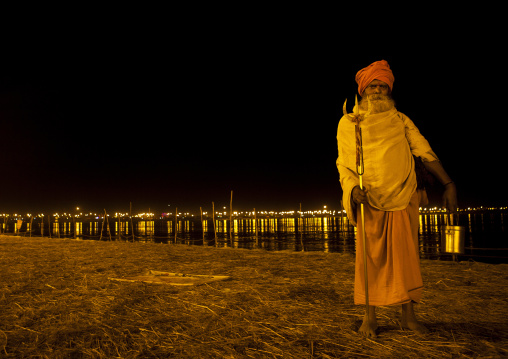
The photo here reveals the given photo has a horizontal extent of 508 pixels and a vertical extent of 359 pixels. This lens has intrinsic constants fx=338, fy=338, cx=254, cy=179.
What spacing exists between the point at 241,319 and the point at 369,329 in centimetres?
76

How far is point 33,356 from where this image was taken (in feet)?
5.18

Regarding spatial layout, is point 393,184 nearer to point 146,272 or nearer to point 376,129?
point 376,129

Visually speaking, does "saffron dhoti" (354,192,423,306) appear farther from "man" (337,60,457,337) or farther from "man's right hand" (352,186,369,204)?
"man's right hand" (352,186,369,204)

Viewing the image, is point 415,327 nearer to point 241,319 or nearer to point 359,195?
point 359,195

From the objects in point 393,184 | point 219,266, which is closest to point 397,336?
point 393,184

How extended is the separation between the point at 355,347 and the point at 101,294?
2.21 meters

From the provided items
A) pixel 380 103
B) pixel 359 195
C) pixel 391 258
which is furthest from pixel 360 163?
pixel 391 258

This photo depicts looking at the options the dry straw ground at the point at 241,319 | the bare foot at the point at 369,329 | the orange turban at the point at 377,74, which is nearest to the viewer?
the dry straw ground at the point at 241,319

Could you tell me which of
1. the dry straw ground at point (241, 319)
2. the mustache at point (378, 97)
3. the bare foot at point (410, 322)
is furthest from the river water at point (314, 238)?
the mustache at point (378, 97)

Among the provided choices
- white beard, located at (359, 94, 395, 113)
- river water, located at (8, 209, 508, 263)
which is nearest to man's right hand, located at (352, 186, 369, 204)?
white beard, located at (359, 94, 395, 113)

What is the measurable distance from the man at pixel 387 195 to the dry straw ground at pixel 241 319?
22cm

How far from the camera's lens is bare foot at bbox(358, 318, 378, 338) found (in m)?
1.71

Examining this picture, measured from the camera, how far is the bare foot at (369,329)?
1706mm

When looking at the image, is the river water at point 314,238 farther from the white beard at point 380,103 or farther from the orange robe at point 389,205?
the white beard at point 380,103
